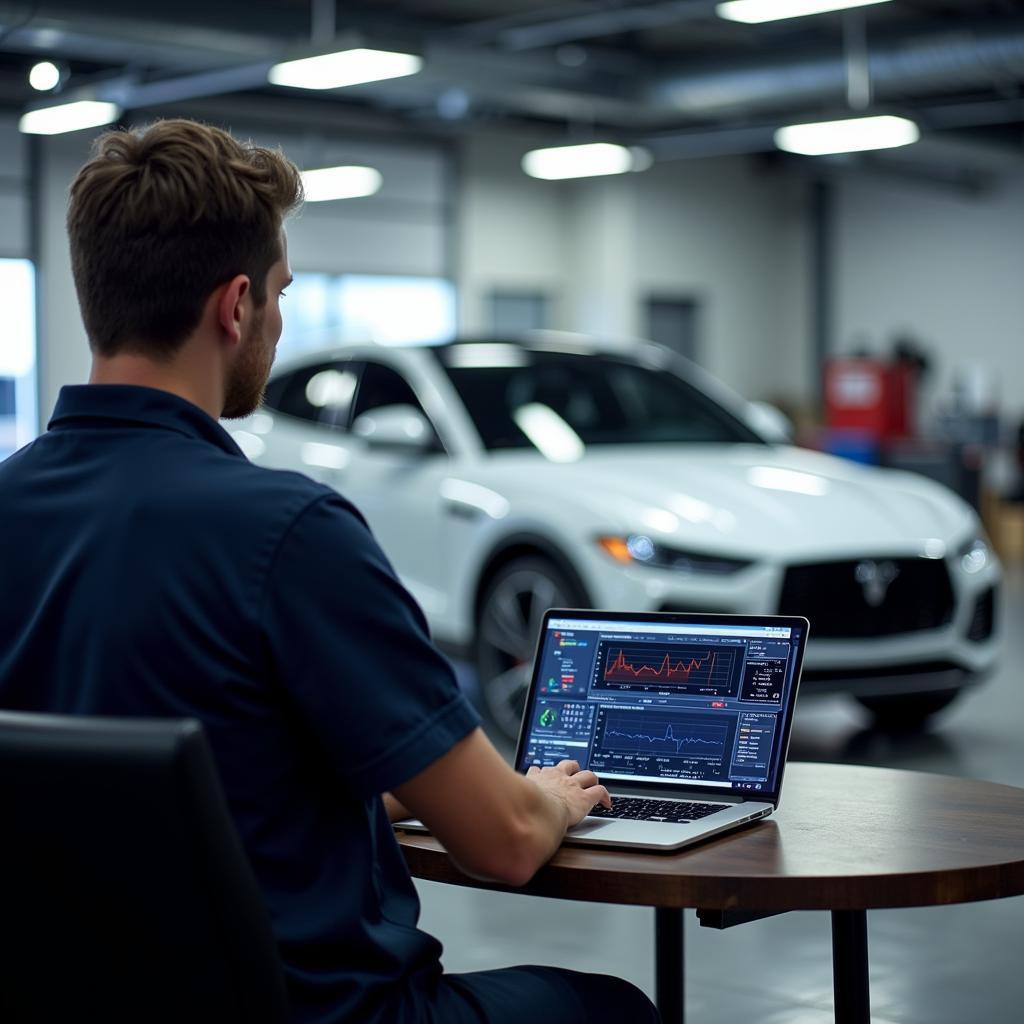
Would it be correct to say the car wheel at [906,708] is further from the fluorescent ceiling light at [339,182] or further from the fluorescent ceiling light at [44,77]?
the fluorescent ceiling light at [339,182]

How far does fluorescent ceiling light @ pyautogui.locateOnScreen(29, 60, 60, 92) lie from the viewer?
11.7 meters

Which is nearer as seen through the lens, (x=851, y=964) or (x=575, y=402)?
(x=851, y=964)

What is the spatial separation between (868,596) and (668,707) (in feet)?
10.3

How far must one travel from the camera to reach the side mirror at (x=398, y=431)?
573 cm

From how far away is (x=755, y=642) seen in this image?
198 centimetres

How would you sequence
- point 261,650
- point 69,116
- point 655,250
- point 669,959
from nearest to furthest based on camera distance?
1. point 261,650
2. point 669,959
3. point 69,116
4. point 655,250

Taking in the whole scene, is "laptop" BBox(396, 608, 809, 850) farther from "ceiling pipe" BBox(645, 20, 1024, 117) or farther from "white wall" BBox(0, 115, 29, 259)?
"white wall" BBox(0, 115, 29, 259)

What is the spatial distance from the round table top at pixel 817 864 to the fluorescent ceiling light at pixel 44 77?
10.8 m

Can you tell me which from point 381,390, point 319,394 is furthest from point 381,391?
point 319,394

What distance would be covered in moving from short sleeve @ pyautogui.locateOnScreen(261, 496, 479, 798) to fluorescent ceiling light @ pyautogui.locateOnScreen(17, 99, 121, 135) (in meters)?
10.1

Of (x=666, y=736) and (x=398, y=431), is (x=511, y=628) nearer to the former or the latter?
(x=398, y=431)

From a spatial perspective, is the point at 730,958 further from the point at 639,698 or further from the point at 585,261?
the point at 585,261

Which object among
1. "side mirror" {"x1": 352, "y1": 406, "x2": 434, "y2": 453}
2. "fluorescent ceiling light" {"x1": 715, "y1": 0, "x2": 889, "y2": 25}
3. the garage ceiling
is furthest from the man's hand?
the garage ceiling

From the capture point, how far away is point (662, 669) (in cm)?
199
